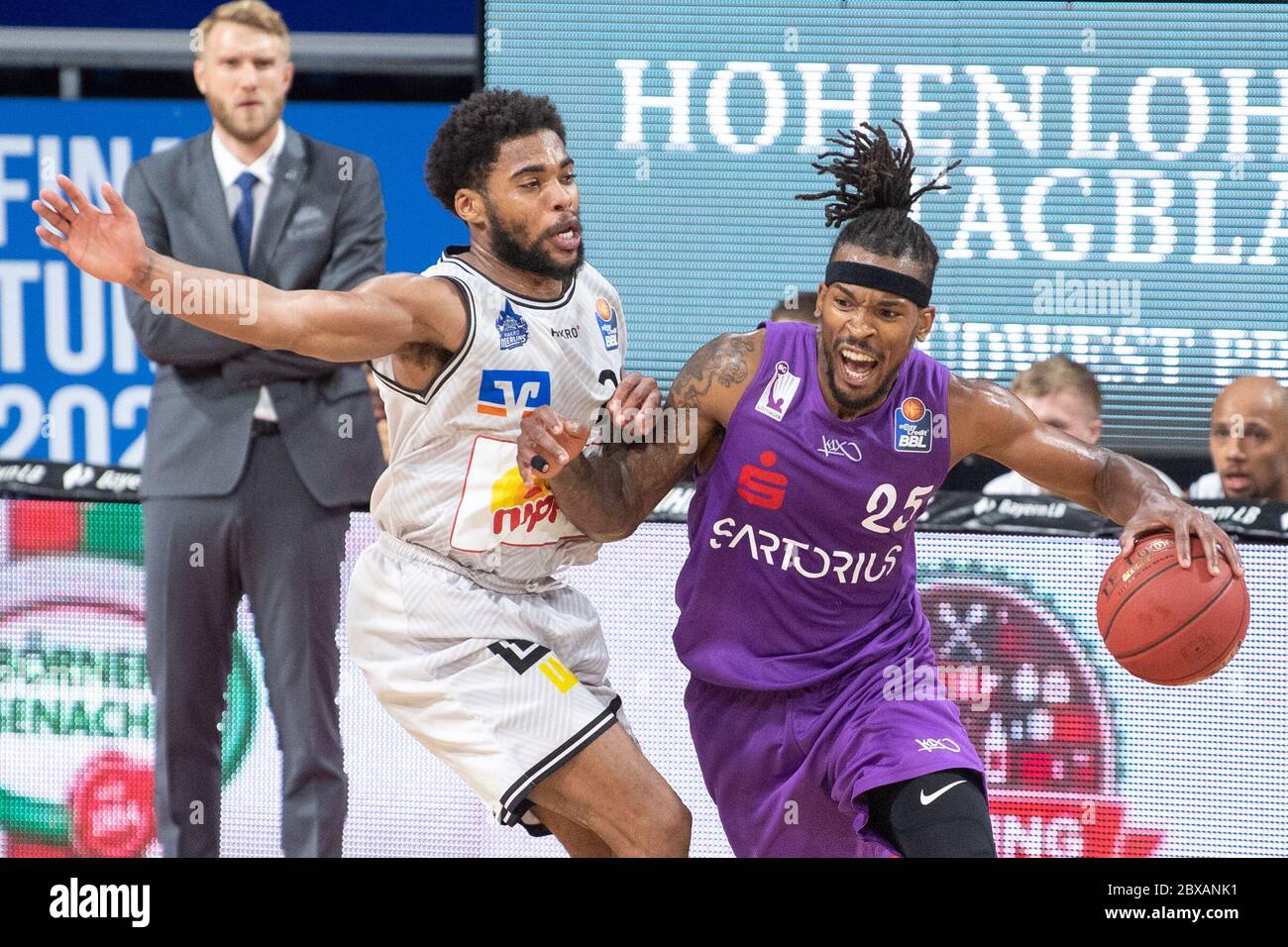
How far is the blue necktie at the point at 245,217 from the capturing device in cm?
447

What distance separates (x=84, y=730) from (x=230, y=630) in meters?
0.67

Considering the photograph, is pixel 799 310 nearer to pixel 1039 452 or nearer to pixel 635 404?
pixel 1039 452

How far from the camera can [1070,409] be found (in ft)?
17.2

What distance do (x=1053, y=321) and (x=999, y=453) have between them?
1.73 m

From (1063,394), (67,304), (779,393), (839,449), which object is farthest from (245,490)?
(1063,394)

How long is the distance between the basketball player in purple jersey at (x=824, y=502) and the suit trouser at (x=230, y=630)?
1153mm

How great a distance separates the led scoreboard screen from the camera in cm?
536

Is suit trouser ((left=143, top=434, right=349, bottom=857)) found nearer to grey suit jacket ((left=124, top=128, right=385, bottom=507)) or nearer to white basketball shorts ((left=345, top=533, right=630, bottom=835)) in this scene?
grey suit jacket ((left=124, top=128, right=385, bottom=507))

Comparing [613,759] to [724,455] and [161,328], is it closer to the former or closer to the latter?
[724,455]

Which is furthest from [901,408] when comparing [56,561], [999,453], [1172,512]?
[56,561]

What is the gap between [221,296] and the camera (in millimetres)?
3221

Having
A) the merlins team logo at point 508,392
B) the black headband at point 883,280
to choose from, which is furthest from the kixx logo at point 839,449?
the merlins team logo at point 508,392

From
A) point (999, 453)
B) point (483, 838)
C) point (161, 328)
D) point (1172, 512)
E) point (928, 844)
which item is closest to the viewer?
point (928, 844)

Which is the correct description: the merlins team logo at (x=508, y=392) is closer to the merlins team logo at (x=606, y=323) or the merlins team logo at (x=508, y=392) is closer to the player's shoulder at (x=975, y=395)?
the merlins team logo at (x=606, y=323)
